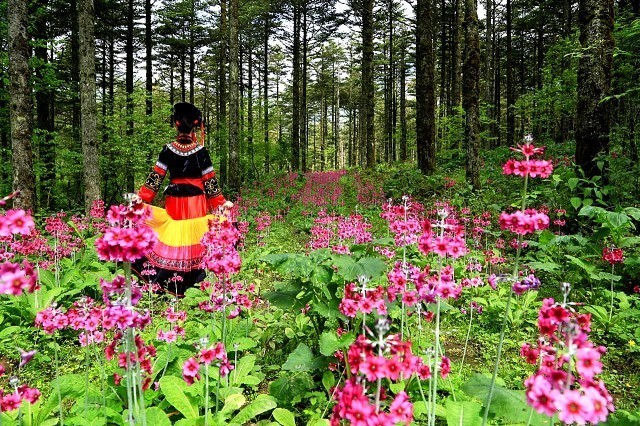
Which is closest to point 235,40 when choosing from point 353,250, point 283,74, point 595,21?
point 595,21

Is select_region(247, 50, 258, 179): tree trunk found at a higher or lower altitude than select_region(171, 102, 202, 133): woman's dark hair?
higher

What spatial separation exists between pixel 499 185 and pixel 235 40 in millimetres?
9864

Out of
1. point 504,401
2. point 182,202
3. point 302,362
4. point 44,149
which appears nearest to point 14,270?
point 302,362

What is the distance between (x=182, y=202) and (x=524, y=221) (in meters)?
5.30

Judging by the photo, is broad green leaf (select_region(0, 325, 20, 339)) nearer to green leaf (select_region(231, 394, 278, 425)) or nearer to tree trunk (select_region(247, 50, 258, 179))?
green leaf (select_region(231, 394, 278, 425))

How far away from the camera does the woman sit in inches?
221

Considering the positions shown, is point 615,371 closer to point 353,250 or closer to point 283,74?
point 353,250

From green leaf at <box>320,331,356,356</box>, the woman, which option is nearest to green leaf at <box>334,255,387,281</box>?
green leaf at <box>320,331,356,356</box>

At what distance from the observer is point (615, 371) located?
346 centimetres

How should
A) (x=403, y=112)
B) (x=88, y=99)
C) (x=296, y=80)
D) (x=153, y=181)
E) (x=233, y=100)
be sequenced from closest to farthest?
(x=153, y=181) → (x=88, y=99) → (x=233, y=100) → (x=296, y=80) → (x=403, y=112)

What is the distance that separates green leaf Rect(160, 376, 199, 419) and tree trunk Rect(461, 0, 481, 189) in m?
8.70

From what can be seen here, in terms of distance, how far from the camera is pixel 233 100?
1288cm

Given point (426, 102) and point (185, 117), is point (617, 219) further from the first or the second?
point (426, 102)

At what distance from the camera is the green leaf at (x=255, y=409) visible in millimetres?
2562
